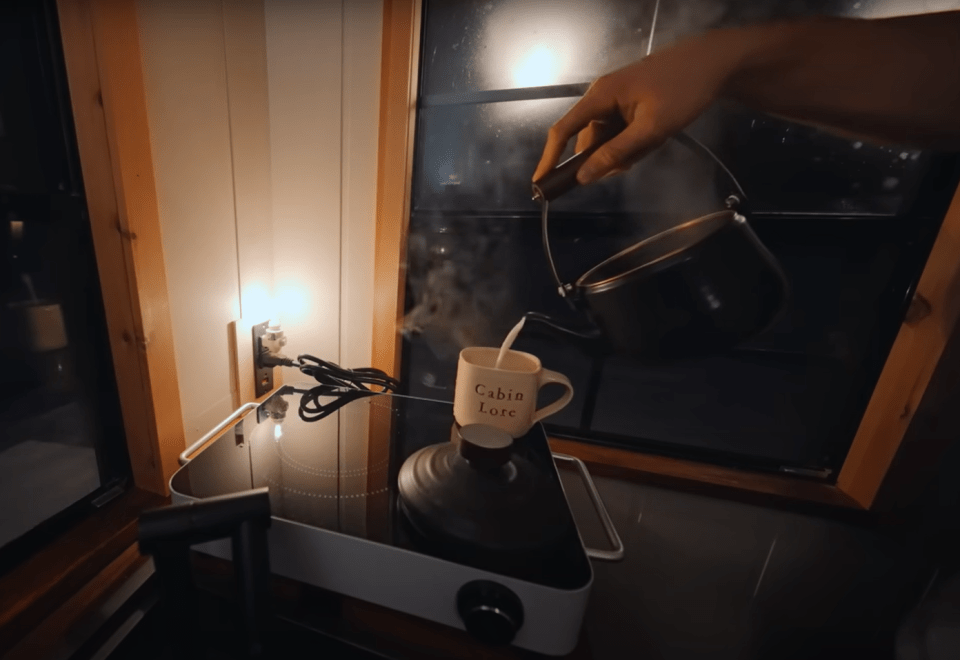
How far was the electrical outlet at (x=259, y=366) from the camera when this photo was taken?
80 cm

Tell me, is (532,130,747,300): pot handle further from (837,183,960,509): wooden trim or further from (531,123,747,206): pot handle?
(837,183,960,509): wooden trim

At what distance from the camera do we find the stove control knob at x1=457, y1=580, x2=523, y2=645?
329 millimetres

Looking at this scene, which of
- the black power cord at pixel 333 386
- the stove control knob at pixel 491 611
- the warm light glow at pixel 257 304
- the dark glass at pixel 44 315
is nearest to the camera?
the stove control knob at pixel 491 611

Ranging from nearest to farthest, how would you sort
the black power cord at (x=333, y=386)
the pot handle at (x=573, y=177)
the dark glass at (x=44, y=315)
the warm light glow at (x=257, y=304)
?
the dark glass at (x=44, y=315) < the pot handle at (x=573, y=177) < the black power cord at (x=333, y=386) < the warm light glow at (x=257, y=304)

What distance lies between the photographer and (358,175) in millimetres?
761

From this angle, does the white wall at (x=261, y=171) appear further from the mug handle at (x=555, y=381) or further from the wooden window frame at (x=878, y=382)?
the mug handle at (x=555, y=381)

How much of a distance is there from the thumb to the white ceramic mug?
1.04 feet

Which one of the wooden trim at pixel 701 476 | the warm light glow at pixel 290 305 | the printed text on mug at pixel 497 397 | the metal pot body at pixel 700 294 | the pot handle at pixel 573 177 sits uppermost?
the pot handle at pixel 573 177

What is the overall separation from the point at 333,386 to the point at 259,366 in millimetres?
229

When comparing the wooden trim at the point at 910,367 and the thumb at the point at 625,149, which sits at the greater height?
the thumb at the point at 625,149

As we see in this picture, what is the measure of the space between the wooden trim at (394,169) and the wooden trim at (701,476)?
0.47 m

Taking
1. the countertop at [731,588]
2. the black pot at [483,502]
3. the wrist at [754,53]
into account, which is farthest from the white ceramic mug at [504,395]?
the wrist at [754,53]

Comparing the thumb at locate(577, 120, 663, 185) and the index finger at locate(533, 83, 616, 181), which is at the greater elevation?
the index finger at locate(533, 83, 616, 181)

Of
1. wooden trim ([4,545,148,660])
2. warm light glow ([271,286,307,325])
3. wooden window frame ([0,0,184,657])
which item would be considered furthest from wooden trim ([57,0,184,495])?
warm light glow ([271,286,307,325])
